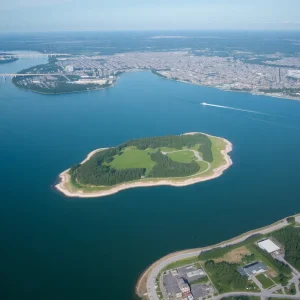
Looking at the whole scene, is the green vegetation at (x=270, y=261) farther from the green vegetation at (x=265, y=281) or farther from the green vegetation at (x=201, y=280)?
the green vegetation at (x=201, y=280)

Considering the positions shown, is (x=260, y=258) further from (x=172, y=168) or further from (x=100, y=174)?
(x=100, y=174)

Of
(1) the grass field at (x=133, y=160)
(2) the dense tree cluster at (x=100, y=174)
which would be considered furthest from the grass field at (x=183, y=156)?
(2) the dense tree cluster at (x=100, y=174)

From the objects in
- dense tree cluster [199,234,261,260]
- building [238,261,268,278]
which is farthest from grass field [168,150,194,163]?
building [238,261,268,278]

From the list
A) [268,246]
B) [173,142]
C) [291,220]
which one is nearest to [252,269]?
[268,246]

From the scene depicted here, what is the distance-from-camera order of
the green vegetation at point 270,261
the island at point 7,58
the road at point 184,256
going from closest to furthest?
the road at point 184,256, the green vegetation at point 270,261, the island at point 7,58

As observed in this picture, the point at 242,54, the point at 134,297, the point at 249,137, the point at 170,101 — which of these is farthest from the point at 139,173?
the point at 242,54

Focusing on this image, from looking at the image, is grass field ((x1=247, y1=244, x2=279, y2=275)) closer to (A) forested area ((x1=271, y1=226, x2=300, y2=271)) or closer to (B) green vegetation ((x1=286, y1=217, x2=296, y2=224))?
(A) forested area ((x1=271, y1=226, x2=300, y2=271))
